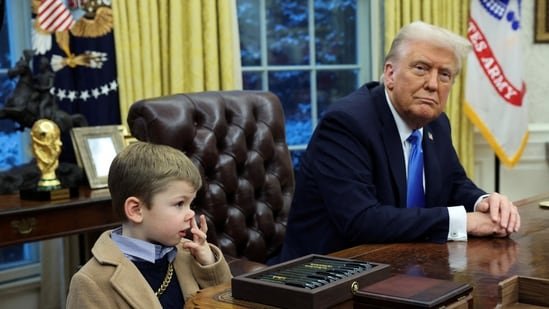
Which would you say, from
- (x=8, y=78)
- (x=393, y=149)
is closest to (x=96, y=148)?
(x=8, y=78)

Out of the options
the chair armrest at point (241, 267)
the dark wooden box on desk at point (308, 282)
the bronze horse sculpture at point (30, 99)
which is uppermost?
the bronze horse sculpture at point (30, 99)

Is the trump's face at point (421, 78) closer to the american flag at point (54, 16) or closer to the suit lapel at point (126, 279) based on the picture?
the suit lapel at point (126, 279)

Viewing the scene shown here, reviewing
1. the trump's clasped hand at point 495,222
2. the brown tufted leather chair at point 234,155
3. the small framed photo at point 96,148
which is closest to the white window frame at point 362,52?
the small framed photo at point 96,148

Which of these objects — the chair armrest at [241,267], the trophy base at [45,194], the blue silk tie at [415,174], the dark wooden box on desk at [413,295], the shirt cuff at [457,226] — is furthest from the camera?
the trophy base at [45,194]

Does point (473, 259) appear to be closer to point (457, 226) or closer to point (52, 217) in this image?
point (457, 226)

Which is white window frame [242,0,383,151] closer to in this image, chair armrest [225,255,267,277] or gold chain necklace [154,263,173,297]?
chair armrest [225,255,267,277]

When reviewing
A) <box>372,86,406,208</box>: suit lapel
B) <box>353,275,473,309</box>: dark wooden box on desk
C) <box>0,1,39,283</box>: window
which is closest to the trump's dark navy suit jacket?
<box>372,86,406,208</box>: suit lapel

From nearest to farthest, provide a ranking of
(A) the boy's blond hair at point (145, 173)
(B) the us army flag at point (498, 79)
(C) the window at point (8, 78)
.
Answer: (A) the boy's blond hair at point (145, 173) < (C) the window at point (8, 78) < (B) the us army flag at point (498, 79)

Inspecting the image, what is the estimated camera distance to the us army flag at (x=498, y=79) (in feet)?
15.4

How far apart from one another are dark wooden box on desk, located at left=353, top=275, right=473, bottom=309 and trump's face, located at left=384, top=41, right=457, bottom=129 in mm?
1045

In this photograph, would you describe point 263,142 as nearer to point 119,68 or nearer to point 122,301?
point 119,68

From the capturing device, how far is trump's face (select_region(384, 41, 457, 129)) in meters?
2.20

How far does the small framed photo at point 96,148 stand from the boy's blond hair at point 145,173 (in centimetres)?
129

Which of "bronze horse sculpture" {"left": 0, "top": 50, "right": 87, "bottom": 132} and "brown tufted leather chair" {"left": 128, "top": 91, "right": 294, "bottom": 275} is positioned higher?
"bronze horse sculpture" {"left": 0, "top": 50, "right": 87, "bottom": 132}
